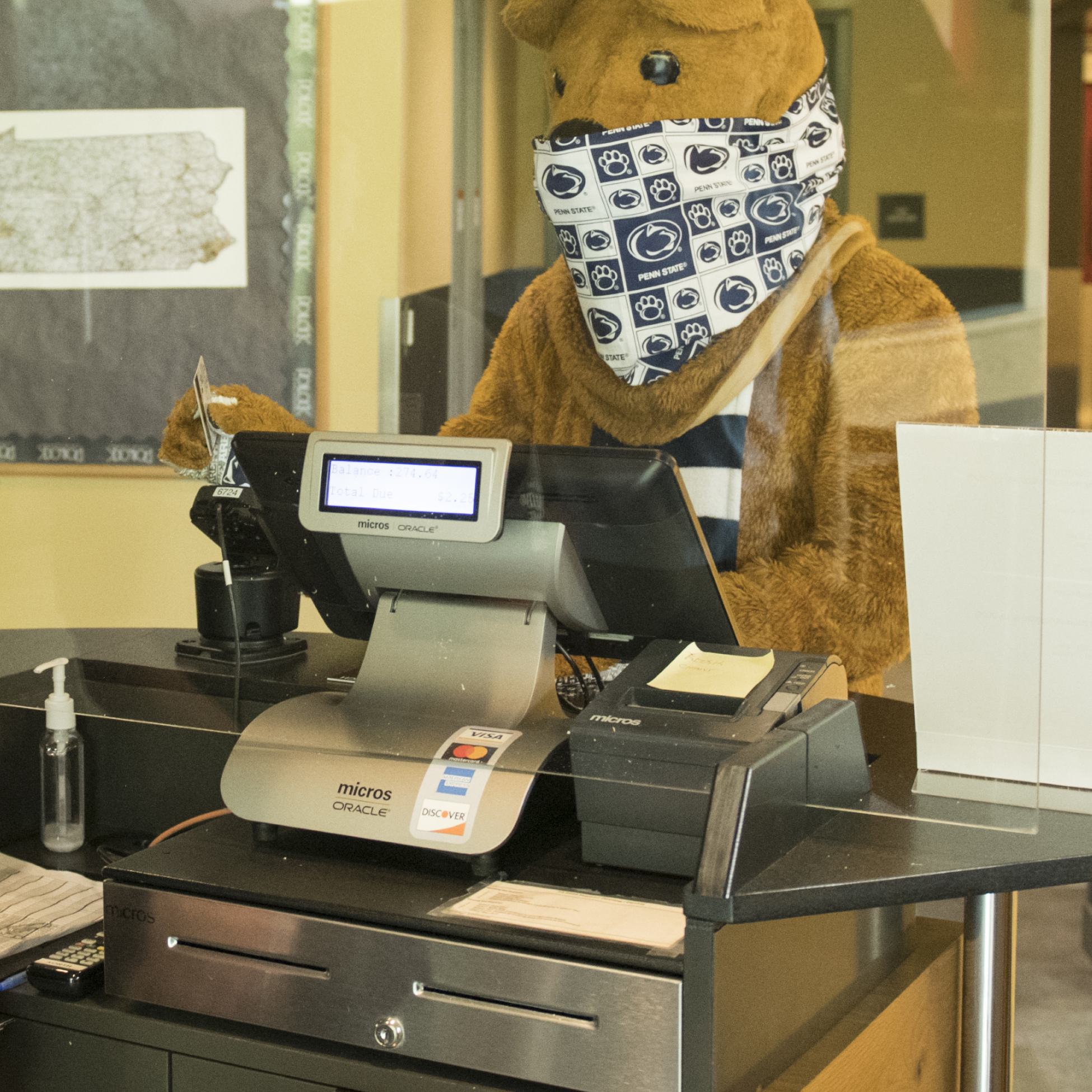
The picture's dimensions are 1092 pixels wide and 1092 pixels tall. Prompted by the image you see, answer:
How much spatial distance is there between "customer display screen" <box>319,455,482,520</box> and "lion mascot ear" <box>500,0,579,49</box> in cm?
46

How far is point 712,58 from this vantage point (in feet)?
3.82

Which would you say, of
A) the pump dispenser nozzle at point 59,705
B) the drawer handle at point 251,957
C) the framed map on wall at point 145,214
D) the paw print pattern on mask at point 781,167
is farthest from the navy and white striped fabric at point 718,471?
the pump dispenser nozzle at point 59,705

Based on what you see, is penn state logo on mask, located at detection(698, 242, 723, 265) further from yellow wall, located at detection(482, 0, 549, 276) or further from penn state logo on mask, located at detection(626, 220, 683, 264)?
yellow wall, located at detection(482, 0, 549, 276)

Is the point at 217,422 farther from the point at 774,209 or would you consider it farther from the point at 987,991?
the point at 987,991

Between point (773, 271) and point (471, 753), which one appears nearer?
point (471, 753)

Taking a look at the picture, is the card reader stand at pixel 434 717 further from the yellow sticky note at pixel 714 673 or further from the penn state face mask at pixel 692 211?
the penn state face mask at pixel 692 211

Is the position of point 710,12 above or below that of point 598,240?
above

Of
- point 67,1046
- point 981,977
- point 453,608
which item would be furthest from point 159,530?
point 981,977

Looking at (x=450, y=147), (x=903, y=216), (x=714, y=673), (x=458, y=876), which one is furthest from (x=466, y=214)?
(x=458, y=876)

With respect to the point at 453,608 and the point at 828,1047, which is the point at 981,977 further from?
the point at 453,608

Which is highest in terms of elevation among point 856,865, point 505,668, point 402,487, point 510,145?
point 510,145

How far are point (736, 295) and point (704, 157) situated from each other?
131 mm

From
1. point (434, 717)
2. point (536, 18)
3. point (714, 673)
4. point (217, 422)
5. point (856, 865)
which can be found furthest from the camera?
point (217, 422)

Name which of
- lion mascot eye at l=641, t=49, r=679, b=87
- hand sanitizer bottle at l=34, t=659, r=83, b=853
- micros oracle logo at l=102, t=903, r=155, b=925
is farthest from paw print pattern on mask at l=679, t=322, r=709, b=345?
hand sanitizer bottle at l=34, t=659, r=83, b=853
